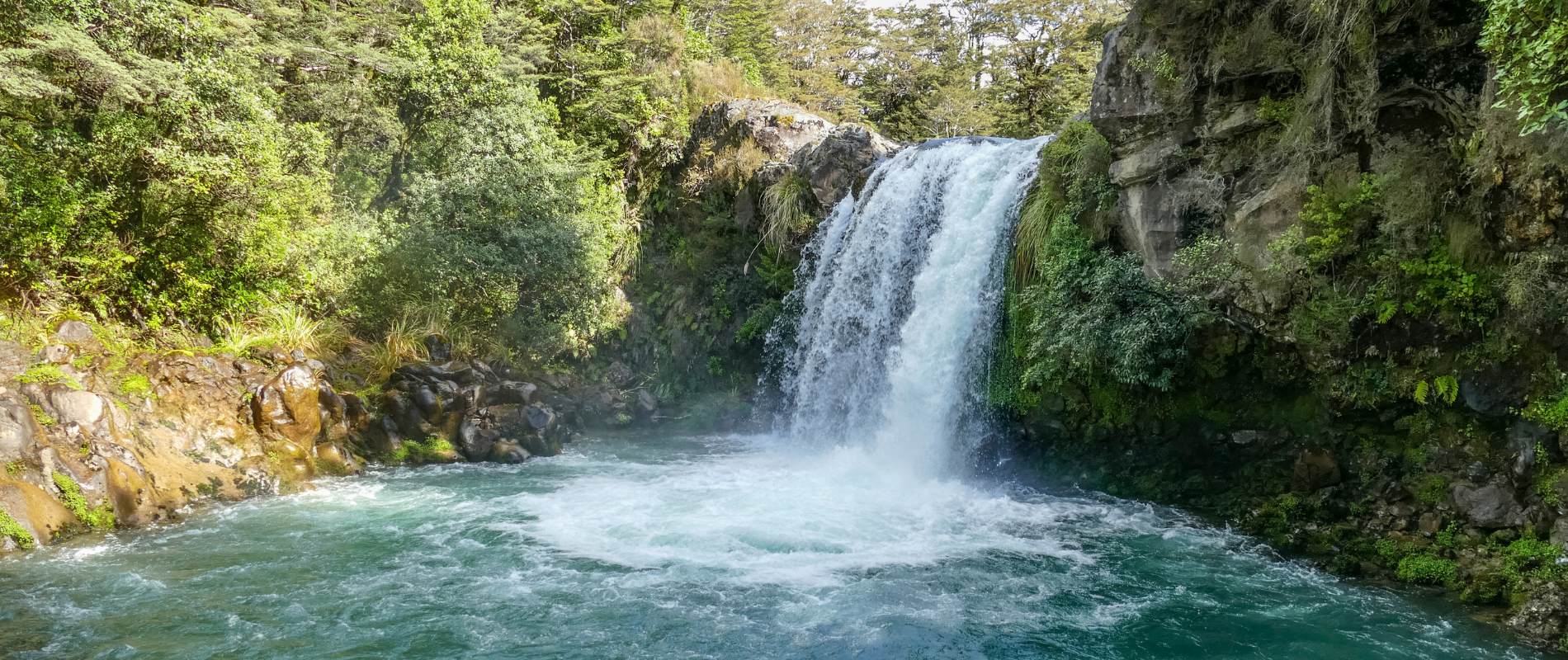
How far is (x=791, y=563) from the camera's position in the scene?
26.3 feet

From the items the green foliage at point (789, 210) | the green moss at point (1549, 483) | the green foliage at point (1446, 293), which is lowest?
the green moss at point (1549, 483)

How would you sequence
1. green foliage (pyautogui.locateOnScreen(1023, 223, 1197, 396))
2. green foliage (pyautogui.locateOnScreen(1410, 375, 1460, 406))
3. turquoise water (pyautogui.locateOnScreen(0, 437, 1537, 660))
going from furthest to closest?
green foliage (pyautogui.locateOnScreen(1023, 223, 1197, 396)), green foliage (pyautogui.locateOnScreen(1410, 375, 1460, 406)), turquoise water (pyautogui.locateOnScreen(0, 437, 1537, 660))

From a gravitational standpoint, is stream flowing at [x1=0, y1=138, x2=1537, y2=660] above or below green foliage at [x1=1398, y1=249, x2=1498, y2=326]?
below

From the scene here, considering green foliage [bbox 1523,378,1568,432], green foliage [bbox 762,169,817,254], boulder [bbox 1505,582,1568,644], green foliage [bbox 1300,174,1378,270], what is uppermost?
green foliage [bbox 762,169,817,254]

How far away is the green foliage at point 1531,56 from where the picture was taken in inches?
226

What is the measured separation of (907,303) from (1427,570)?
716cm

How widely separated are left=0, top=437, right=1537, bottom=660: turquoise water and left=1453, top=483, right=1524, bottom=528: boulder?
1.02 m

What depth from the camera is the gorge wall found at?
691cm

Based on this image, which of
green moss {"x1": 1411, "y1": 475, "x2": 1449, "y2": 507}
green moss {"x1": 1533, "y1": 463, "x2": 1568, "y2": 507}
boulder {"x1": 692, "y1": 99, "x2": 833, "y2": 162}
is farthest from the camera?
boulder {"x1": 692, "y1": 99, "x2": 833, "y2": 162}

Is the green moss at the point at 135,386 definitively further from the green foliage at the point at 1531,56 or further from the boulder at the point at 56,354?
the green foliage at the point at 1531,56

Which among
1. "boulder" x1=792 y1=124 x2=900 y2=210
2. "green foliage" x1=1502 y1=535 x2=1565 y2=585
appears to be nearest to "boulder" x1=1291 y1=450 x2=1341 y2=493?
"green foliage" x1=1502 y1=535 x2=1565 y2=585

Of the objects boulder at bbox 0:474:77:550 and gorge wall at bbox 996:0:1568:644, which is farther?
boulder at bbox 0:474:77:550

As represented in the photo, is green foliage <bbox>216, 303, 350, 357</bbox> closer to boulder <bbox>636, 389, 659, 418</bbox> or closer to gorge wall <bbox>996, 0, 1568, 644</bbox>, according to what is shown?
boulder <bbox>636, 389, 659, 418</bbox>

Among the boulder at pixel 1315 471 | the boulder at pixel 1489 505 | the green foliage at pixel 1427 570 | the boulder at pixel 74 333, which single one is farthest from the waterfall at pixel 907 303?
the boulder at pixel 74 333
